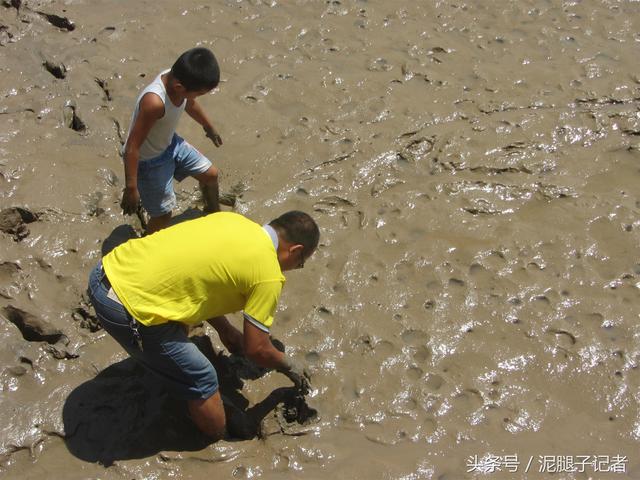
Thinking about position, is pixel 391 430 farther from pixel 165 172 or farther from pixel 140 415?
pixel 165 172

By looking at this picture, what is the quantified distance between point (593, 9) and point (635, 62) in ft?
2.61

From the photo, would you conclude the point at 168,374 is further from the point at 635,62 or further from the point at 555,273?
the point at 635,62

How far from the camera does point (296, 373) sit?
294cm

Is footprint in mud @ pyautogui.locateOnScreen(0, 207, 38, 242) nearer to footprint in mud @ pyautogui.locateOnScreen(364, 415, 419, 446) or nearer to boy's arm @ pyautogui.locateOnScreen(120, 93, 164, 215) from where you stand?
boy's arm @ pyautogui.locateOnScreen(120, 93, 164, 215)

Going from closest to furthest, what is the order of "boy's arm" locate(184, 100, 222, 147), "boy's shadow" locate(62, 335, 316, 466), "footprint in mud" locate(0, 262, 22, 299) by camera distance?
"boy's shadow" locate(62, 335, 316, 466) → "footprint in mud" locate(0, 262, 22, 299) → "boy's arm" locate(184, 100, 222, 147)

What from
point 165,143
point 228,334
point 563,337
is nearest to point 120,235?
point 165,143

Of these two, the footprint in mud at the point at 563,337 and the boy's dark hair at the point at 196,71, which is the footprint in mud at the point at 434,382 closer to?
the footprint in mud at the point at 563,337

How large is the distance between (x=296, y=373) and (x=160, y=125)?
1.34 meters

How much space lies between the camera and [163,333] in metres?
2.71

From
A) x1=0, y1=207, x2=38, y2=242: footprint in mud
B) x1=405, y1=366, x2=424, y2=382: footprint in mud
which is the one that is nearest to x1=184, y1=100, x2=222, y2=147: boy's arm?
x1=0, y1=207, x2=38, y2=242: footprint in mud

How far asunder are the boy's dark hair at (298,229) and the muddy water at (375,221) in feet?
2.75

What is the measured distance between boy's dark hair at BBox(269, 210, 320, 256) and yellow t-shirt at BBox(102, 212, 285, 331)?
0.07 metres

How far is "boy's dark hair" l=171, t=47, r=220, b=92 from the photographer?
3.17m

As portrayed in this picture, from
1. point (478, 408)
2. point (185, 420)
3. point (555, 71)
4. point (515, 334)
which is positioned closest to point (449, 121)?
point (555, 71)
